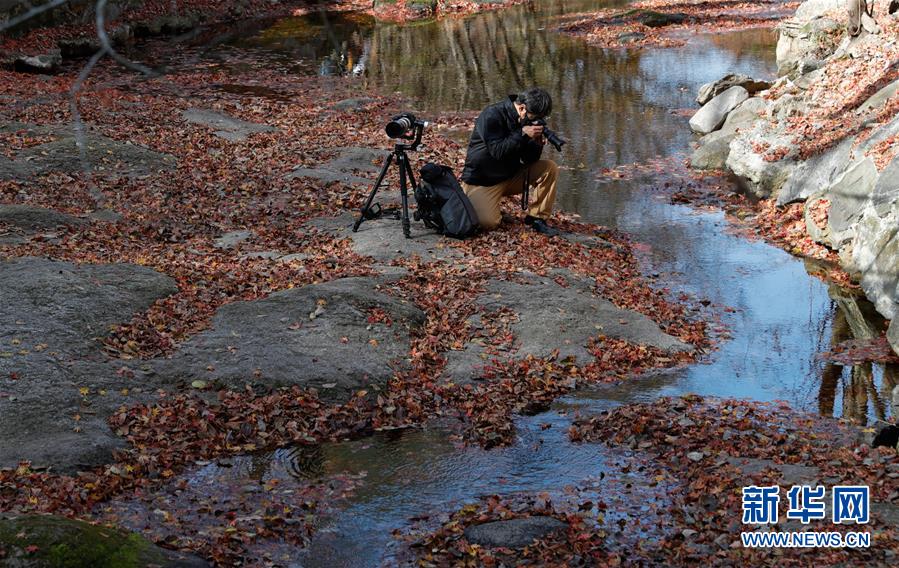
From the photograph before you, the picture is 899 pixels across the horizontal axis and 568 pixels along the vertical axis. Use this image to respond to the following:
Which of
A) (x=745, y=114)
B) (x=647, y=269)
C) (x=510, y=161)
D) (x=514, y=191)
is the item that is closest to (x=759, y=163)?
(x=745, y=114)

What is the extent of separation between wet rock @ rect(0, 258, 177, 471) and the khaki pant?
384 centimetres

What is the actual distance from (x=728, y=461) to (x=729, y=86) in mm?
14234

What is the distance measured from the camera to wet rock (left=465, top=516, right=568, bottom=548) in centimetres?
568

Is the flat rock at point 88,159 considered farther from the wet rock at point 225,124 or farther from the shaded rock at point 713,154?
the shaded rock at point 713,154

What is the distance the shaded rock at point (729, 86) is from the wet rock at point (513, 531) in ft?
48.8

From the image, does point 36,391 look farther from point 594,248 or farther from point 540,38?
point 540,38

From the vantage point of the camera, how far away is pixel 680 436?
23.6ft

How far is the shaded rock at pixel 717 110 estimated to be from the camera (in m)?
17.9

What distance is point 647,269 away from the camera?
456 inches

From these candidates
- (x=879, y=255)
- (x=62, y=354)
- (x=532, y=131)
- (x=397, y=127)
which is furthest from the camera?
(x=532, y=131)

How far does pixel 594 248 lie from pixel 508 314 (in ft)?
8.95

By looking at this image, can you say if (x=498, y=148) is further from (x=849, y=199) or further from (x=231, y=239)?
(x=849, y=199)

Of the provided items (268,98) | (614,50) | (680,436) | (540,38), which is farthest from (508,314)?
(540,38)

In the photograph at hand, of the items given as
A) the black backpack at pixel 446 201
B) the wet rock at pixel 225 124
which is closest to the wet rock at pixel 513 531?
the black backpack at pixel 446 201
